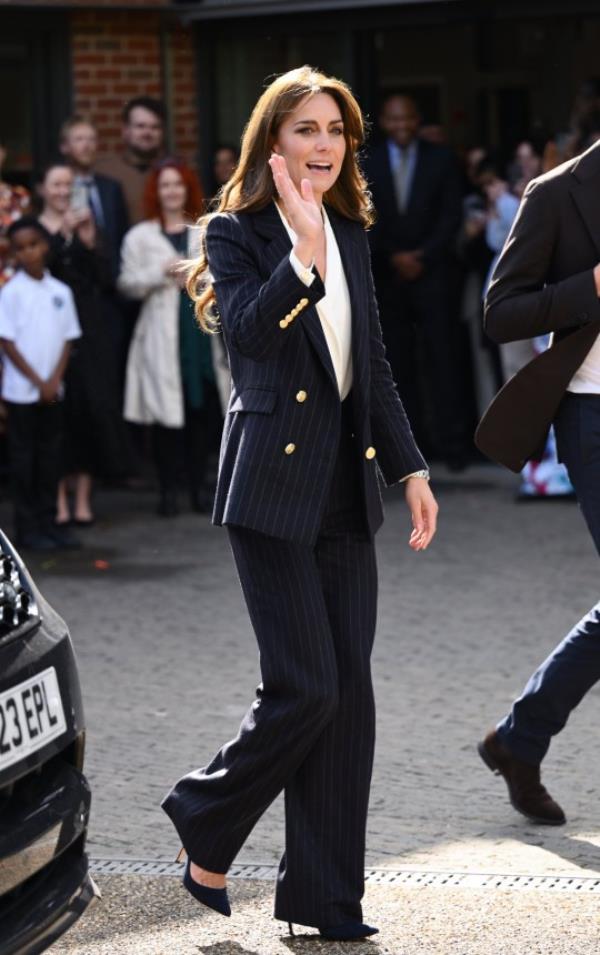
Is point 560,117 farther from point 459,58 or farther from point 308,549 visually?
point 308,549

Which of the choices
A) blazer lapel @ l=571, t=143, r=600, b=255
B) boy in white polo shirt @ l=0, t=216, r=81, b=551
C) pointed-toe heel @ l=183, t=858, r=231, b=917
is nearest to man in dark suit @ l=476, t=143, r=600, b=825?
blazer lapel @ l=571, t=143, r=600, b=255

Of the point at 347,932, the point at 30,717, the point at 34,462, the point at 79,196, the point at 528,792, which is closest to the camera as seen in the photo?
the point at 30,717

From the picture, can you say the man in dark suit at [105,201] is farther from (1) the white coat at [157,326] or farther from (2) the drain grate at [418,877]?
(2) the drain grate at [418,877]

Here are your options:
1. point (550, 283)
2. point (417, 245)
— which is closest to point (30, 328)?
point (417, 245)

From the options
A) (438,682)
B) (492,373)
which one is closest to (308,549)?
(438,682)

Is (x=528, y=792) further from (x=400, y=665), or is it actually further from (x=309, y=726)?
(x=400, y=665)

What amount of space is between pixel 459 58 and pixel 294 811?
9.79 meters

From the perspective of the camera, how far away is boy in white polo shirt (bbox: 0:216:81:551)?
9.99 meters

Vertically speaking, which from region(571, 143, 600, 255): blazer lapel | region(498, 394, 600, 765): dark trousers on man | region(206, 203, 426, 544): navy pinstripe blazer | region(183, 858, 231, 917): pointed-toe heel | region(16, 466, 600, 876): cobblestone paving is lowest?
region(16, 466, 600, 876): cobblestone paving

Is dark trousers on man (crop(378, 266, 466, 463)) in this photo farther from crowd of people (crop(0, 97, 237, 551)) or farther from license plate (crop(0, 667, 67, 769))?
license plate (crop(0, 667, 67, 769))

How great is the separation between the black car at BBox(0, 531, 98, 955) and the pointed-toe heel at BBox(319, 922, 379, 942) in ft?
2.07

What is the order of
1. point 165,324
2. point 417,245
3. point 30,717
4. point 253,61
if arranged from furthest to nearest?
point 253,61
point 417,245
point 165,324
point 30,717

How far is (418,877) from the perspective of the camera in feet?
16.1

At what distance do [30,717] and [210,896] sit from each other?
98 centimetres
